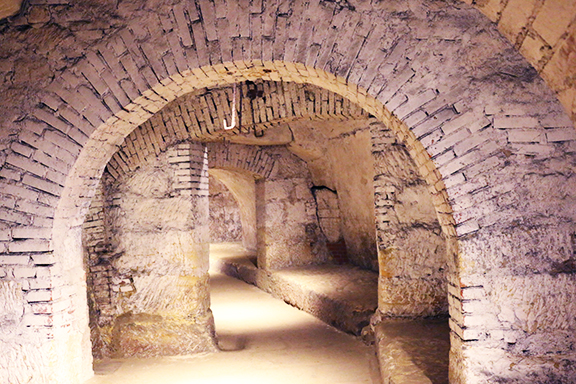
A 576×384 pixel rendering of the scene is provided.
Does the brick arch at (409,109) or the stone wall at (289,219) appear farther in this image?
the stone wall at (289,219)

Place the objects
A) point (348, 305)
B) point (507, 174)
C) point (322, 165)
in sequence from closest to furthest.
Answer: point (507, 174) → point (348, 305) → point (322, 165)

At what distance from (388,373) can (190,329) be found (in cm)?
287

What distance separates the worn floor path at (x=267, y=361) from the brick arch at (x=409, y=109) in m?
1.98

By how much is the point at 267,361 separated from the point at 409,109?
3670 millimetres

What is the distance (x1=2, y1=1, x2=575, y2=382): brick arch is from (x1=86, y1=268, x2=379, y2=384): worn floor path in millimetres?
1979

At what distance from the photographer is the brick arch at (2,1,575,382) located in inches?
113

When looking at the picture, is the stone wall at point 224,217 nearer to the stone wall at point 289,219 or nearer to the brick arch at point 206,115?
the stone wall at point 289,219

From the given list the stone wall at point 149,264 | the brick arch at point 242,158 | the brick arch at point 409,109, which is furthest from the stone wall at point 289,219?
the brick arch at point 409,109

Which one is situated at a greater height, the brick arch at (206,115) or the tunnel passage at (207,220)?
the brick arch at (206,115)

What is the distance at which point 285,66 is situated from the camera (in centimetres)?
319

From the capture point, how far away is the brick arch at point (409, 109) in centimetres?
288

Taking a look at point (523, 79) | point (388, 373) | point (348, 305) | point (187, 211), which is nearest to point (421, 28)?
point (523, 79)

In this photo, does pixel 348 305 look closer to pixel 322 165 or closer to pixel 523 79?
pixel 322 165

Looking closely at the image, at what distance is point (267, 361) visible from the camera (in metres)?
5.63
